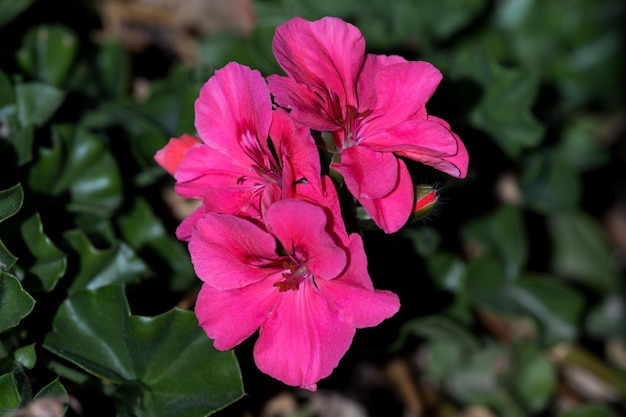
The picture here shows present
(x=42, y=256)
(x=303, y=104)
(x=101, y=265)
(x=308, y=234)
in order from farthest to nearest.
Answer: (x=101, y=265) → (x=42, y=256) → (x=303, y=104) → (x=308, y=234)

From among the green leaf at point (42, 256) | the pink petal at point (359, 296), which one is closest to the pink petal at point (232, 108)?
the pink petal at point (359, 296)

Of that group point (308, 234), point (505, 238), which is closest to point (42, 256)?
point (308, 234)

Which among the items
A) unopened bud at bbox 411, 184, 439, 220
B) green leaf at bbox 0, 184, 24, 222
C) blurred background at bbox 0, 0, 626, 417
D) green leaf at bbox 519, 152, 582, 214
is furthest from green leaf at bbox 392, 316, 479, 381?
green leaf at bbox 0, 184, 24, 222

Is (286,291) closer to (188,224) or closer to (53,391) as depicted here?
(188,224)

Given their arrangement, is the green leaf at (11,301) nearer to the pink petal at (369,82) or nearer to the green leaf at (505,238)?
the pink petal at (369,82)

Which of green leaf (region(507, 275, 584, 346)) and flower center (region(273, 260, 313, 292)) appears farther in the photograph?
green leaf (region(507, 275, 584, 346))

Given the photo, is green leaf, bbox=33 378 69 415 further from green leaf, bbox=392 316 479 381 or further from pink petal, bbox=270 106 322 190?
green leaf, bbox=392 316 479 381

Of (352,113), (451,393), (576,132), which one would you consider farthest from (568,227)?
(352,113)

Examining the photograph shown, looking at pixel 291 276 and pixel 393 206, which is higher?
pixel 393 206
